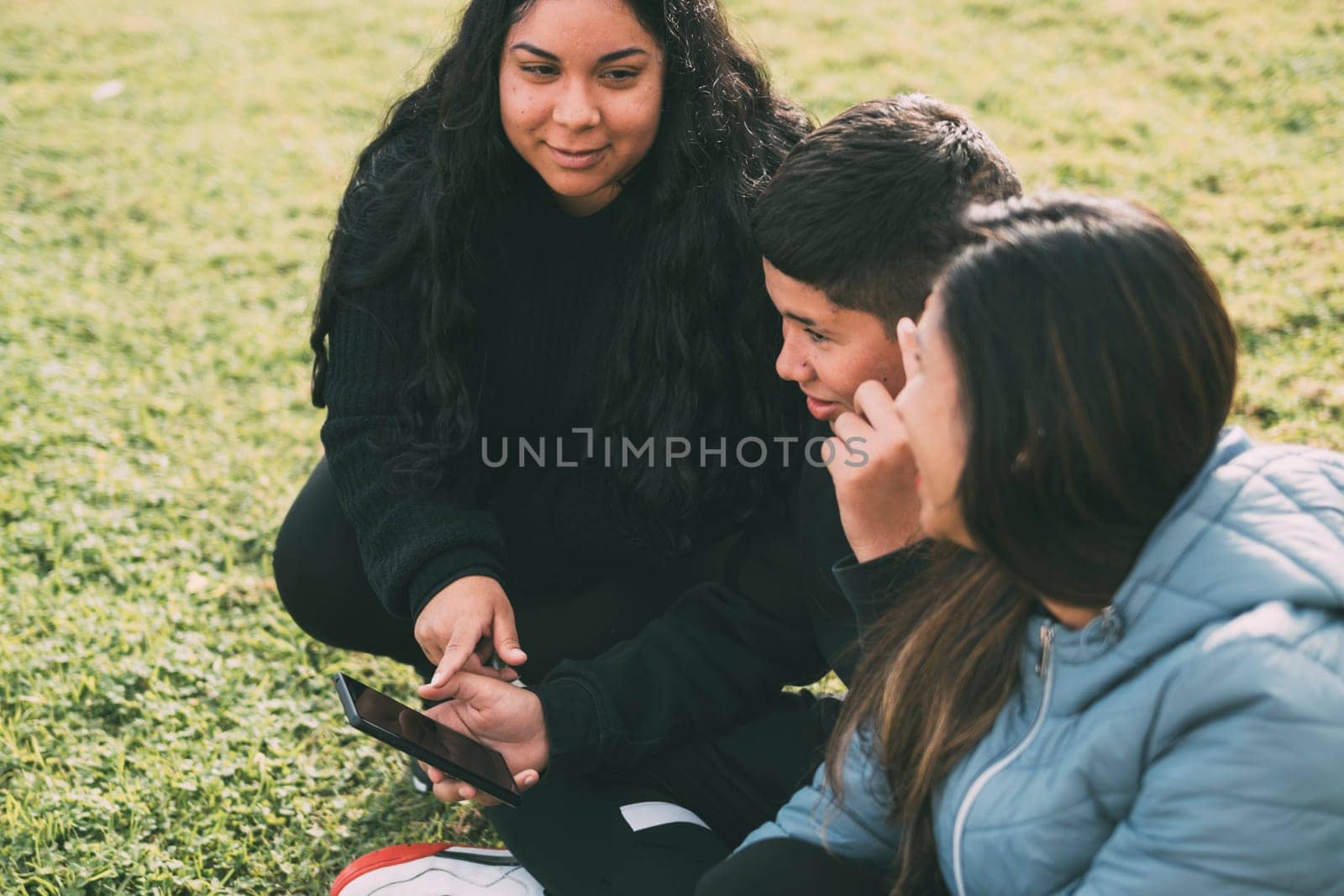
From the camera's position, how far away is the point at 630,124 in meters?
2.19

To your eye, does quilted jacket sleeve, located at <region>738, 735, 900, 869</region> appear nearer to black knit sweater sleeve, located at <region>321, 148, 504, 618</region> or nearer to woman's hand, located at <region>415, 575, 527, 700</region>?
woman's hand, located at <region>415, 575, 527, 700</region>

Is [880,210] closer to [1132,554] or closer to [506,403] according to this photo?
[1132,554]

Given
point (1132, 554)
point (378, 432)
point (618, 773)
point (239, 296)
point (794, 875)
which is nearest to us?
point (1132, 554)

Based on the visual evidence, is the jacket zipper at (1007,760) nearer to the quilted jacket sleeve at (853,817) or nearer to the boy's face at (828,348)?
the quilted jacket sleeve at (853,817)

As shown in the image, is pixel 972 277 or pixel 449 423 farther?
pixel 449 423

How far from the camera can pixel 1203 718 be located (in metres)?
1.33

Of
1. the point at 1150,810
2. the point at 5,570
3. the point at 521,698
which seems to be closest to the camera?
the point at 1150,810

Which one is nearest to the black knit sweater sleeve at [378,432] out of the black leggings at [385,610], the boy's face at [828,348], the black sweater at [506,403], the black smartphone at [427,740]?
the black sweater at [506,403]

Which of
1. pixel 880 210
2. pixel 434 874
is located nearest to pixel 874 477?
pixel 880 210

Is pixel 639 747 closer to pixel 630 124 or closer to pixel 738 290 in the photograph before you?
pixel 738 290

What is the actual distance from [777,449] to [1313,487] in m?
1.09

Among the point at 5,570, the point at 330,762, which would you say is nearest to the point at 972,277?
the point at 330,762

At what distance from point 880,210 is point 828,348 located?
231 millimetres

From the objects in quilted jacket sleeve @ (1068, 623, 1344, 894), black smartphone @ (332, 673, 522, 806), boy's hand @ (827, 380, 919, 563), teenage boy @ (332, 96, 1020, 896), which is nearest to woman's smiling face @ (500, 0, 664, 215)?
teenage boy @ (332, 96, 1020, 896)
